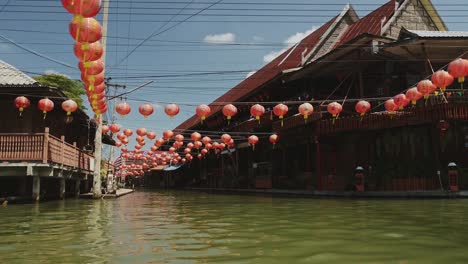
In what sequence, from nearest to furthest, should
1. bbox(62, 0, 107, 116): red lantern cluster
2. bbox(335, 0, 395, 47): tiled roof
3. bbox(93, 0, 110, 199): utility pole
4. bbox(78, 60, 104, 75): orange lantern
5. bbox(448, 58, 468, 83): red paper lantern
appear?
bbox(62, 0, 107, 116): red lantern cluster, bbox(78, 60, 104, 75): orange lantern, bbox(448, 58, 468, 83): red paper lantern, bbox(93, 0, 110, 199): utility pole, bbox(335, 0, 395, 47): tiled roof

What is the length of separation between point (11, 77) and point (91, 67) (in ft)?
30.5

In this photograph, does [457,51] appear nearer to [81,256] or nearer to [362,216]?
[362,216]

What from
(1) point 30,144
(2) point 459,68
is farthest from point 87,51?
(2) point 459,68

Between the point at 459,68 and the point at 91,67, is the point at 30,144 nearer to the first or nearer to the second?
the point at 91,67

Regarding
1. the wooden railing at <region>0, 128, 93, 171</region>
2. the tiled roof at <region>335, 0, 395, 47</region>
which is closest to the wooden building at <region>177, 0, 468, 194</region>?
the tiled roof at <region>335, 0, 395, 47</region>

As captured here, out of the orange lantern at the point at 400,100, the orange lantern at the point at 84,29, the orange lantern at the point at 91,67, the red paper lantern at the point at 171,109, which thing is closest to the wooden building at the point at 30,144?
the red paper lantern at the point at 171,109

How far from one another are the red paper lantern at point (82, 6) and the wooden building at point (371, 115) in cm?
939

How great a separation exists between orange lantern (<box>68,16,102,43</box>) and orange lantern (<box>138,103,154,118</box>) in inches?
309

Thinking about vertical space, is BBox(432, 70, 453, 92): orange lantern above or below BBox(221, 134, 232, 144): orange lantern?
above

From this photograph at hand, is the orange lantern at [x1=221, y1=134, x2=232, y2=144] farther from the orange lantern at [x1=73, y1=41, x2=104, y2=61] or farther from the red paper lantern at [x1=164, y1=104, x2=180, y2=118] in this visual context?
the orange lantern at [x1=73, y1=41, x2=104, y2=61]

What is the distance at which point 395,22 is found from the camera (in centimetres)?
2306

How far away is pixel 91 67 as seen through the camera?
9.66 meters

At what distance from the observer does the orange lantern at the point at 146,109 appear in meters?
15.4

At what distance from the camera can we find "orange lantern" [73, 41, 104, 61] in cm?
804
